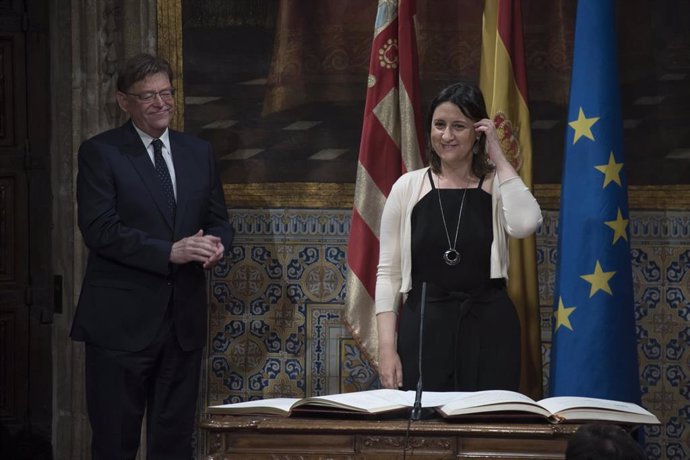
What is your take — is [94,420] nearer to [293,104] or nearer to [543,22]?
[293,104]

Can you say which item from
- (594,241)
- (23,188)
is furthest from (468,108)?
(23,188)

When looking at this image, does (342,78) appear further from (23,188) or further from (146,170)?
(23,188)

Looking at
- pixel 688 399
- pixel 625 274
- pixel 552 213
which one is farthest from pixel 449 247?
pixel 688 399

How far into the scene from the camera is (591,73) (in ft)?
15.5

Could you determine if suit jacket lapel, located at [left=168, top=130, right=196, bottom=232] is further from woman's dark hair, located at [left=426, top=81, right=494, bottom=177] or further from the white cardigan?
woman's dark hair, located at [left=426, top=81, right=494, bottom=177]

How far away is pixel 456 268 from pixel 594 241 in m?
0.82

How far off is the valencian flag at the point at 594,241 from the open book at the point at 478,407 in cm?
152

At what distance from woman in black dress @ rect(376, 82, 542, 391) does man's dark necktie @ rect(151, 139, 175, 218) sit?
91 centimetres

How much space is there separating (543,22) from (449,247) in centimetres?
162

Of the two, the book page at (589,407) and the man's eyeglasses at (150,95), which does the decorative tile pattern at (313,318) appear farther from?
the book page at (589,407)

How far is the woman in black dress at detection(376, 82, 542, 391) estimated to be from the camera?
408cm

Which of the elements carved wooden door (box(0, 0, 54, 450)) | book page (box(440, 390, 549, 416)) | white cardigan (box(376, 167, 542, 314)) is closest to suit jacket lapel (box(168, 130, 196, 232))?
white cardigan (box(376, 167, 542, 314))

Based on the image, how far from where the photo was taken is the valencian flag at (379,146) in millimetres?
4941

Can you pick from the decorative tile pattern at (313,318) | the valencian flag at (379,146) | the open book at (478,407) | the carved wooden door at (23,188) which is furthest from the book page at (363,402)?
the carved wooden door at (23,188)
